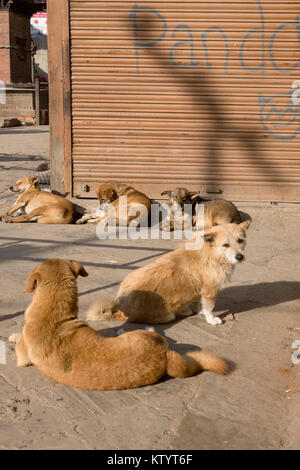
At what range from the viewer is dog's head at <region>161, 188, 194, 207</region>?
8.80 metres

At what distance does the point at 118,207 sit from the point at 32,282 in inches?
203

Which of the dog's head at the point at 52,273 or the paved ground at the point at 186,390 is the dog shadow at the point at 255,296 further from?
the dog's head at the point at 52,273

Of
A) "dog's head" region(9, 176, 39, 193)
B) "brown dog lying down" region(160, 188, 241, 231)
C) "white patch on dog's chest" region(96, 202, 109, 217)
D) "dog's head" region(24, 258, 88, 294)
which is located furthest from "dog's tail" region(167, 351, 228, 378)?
"dog's head" region(9, 176, 39, 193)

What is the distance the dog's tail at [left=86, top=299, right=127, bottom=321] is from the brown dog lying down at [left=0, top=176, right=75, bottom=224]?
4.30 metres

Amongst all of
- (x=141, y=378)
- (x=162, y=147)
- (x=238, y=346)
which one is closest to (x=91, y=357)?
(x=141, y=378)

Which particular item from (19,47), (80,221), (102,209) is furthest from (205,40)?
(19,47)

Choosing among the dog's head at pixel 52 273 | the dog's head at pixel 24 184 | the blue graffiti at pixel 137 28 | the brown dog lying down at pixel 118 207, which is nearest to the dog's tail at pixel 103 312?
the dog's head at pixel 52 273

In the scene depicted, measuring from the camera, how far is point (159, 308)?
4.57 metres

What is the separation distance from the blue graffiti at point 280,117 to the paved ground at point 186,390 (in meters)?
3.51

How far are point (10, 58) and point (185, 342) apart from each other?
30.2 metres

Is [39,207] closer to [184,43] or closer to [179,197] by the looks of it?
[179,197]

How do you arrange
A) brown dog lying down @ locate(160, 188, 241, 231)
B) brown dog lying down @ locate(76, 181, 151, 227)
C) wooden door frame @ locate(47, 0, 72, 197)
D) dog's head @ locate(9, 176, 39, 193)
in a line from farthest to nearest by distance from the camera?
dog's head @ locate(9, 176, 39, 193), wooden door frame @ locate(47, 0, 72, 197), brown dog lying down @ locate(76, 181, 151, 227), brown dog lying down @ locate(160, 188, 241, 231)

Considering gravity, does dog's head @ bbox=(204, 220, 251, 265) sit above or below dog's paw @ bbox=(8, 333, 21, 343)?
above

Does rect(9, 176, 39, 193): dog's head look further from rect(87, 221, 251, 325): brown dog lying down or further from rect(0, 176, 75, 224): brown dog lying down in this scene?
rect(87, 221, 251, 325): brown dog lying down
